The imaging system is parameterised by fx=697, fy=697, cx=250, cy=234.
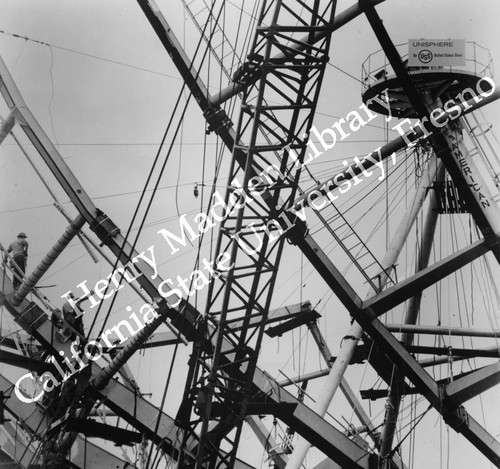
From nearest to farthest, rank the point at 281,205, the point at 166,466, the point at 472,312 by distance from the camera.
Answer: the point at 281,205 < the point at 166,466 < the point at 472,312

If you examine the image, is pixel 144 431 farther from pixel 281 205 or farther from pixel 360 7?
pixel 360 7

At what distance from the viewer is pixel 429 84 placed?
56.9 ft

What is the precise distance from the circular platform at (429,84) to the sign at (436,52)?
131cm

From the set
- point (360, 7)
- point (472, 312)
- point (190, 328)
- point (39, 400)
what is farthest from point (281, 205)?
point (472, 312)

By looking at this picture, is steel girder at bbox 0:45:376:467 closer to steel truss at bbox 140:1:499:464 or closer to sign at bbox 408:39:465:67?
steel truss at bbox 140:1:499:464

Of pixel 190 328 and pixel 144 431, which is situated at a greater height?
pixel 190 328

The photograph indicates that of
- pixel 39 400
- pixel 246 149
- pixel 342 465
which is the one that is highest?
pixel 246 149

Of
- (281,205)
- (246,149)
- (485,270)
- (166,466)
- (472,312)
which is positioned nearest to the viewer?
(246,149)

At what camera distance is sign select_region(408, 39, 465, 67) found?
49.9 feet

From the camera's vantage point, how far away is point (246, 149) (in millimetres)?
12133

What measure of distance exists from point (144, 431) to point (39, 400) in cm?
227

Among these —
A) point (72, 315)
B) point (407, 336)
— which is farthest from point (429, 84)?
point (72, 315)

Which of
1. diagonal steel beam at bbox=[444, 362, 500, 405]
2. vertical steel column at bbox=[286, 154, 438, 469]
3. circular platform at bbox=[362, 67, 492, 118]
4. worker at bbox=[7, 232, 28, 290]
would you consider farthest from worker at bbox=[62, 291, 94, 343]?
circular platform at bbox=[362, 67, 492, 118]

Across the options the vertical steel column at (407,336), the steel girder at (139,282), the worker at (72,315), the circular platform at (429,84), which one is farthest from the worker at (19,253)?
the circular platform at (429,84)
